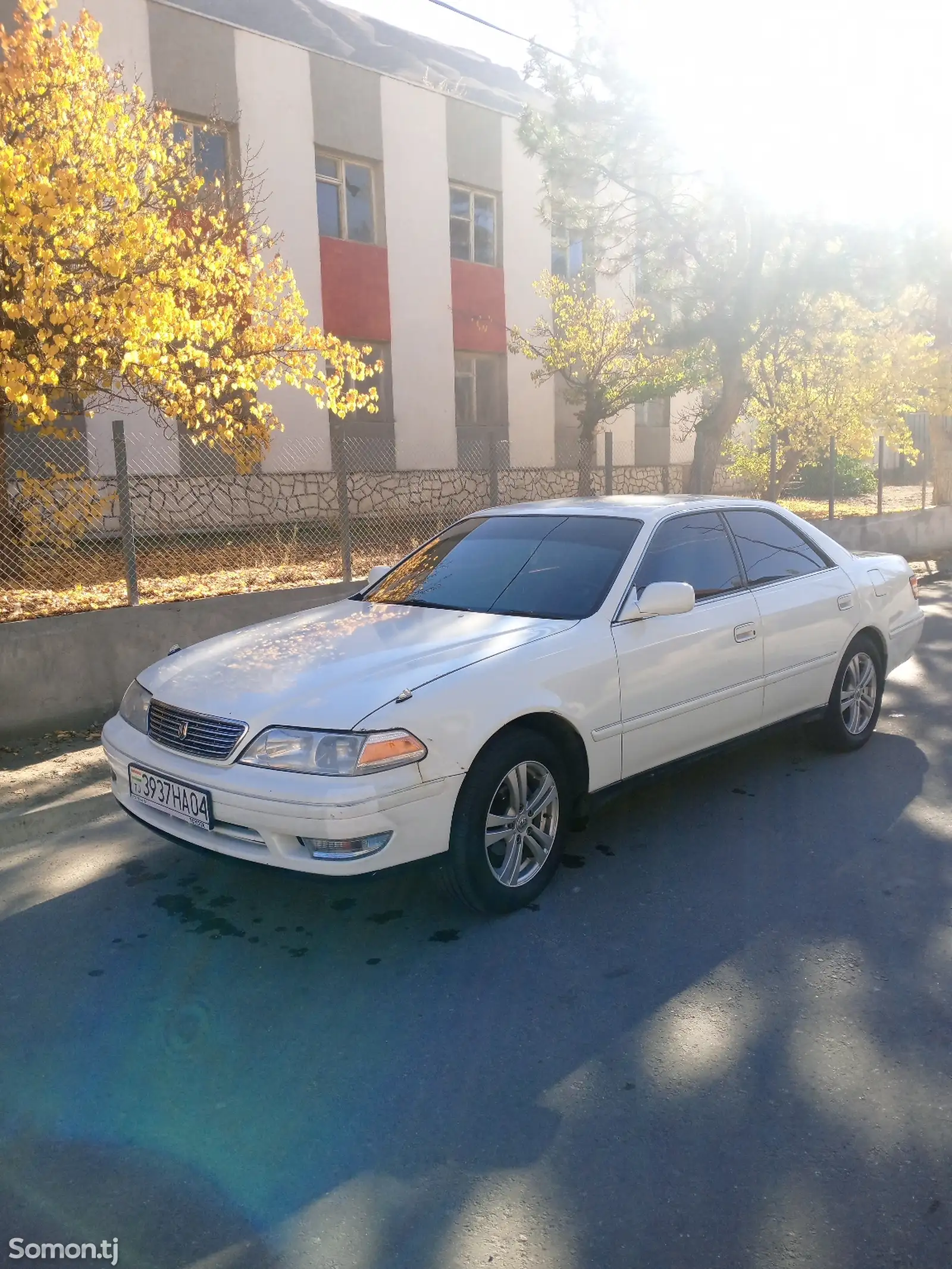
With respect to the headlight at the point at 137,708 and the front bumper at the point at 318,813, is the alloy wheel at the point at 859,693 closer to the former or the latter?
the front bumper at the point at 318,813

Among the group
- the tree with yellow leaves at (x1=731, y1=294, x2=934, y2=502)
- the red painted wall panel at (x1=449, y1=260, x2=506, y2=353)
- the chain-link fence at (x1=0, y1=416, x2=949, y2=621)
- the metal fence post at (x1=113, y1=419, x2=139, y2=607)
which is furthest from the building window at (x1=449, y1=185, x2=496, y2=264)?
the metal fence post at (x1=113, y1=419, x2=139, y2=607)

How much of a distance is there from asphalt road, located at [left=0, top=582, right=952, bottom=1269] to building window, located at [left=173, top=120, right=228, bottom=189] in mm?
13150

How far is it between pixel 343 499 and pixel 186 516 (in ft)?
6.14

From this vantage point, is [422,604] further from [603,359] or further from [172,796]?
[603,359]

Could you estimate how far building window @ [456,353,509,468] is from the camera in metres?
19.7

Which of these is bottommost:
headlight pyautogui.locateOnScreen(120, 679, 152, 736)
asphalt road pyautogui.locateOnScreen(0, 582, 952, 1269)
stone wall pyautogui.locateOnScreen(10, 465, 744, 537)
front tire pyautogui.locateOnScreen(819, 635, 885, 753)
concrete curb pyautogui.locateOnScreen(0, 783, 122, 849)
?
concrete curb pyautogui.locateOnScreen(0, 783, 122, 849)

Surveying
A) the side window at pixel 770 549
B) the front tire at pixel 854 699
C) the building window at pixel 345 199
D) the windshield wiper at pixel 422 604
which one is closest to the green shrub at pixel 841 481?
the building window at pixel 345 199

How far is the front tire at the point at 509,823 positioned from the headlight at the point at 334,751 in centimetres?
33

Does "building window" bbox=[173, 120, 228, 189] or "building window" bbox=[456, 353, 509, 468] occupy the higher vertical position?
"building window" bbox=[173, 120, 228, 189]

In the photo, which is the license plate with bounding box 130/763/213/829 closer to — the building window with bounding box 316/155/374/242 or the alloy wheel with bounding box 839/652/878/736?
the alloy wheel with bounding box 839/652/878/736

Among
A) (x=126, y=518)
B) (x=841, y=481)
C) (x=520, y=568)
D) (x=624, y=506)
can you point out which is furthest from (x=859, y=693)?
(x=841, y=481)

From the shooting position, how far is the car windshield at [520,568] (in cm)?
450

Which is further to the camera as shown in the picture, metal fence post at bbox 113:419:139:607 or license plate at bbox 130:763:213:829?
metal fence post at bbox 113:419:139:607

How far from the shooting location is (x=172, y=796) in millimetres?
3754
